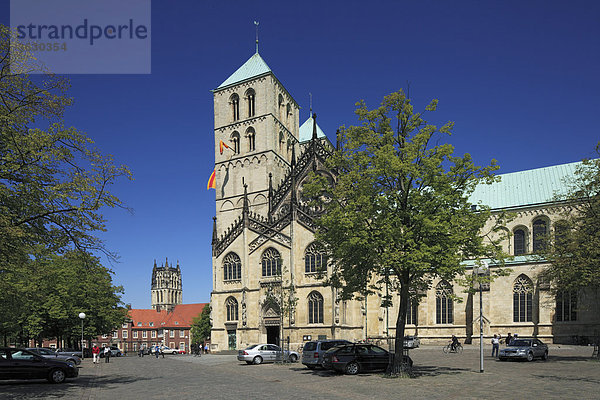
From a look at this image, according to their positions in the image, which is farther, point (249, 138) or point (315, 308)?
point (249, 138)


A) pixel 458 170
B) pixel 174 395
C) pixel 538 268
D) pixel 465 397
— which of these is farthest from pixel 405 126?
pixel 538 268

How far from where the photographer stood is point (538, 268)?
144 ft

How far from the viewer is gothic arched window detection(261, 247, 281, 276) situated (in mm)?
48594

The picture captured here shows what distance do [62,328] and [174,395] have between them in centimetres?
4165

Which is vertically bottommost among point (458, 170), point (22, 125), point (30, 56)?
point (458, 170)

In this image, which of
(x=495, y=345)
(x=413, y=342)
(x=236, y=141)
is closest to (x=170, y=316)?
(x=236, y=141)

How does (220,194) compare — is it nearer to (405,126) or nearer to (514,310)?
(514,310)

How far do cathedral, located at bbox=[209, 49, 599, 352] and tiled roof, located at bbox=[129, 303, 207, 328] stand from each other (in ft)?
246

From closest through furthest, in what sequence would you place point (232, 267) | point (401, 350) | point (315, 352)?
point (401, 350), point (315, 352), point (232, 267)

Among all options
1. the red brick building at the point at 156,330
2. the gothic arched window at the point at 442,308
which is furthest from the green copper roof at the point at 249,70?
the red brick building at the point at 156,330

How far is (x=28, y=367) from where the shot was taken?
1922cm

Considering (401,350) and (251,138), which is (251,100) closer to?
(251,138)

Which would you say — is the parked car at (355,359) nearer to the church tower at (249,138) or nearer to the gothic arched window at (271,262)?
the gothic arched window at (271,262)

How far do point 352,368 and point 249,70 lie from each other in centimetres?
4990
